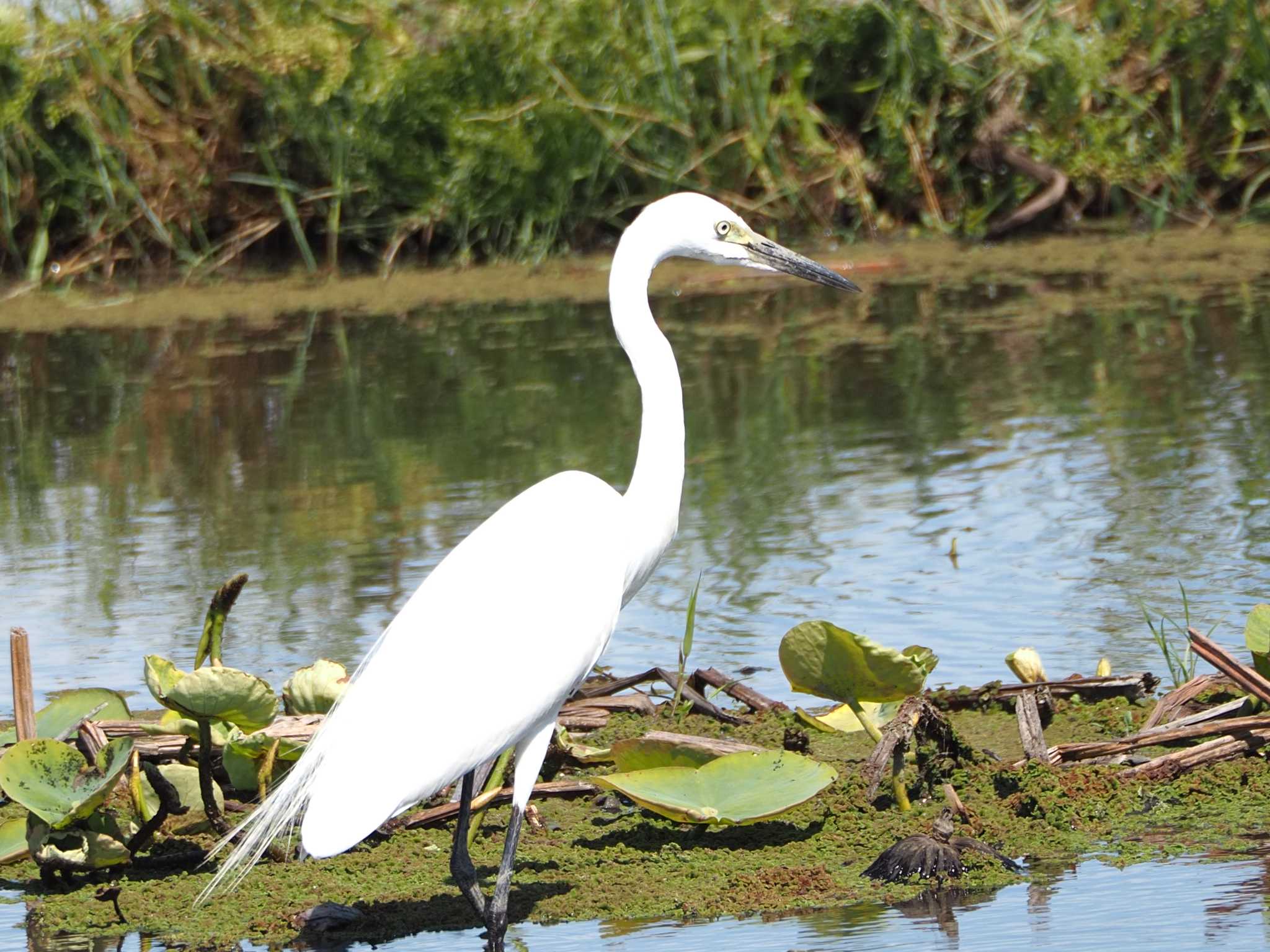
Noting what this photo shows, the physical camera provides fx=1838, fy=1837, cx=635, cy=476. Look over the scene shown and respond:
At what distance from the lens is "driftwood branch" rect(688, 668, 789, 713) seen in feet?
13.7

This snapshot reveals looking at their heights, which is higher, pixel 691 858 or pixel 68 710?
pixel 68 710

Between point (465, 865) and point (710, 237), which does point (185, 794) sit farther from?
point (710, 237)

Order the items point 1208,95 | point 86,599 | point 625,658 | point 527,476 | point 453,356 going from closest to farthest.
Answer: point 625,658 < point 86,599 < point 527,476 < point 453,356 < point 1208,95

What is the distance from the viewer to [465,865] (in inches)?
128

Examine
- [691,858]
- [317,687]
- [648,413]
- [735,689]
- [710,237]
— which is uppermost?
[710,237]

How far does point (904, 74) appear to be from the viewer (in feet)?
33.0

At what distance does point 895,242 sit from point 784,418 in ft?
10.8

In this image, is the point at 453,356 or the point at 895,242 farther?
Result: the point at 895,242

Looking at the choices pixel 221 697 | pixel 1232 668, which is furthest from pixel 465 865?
pixel 1232 668

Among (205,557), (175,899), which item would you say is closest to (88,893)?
(175,899)

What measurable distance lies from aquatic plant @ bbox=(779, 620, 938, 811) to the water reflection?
2.02 feet

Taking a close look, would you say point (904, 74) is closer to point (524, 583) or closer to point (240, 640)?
point (240, 640)

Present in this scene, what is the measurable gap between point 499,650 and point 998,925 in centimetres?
100

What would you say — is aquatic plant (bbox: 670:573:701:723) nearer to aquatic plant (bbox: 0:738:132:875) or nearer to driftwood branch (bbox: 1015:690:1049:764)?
driftwood branch (bbox: 1015:690:1049:764)
